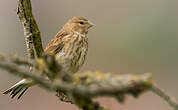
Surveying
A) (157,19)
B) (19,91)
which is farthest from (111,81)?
(157,19)

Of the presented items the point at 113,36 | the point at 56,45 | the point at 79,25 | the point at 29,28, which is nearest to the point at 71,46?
the point at 56,45

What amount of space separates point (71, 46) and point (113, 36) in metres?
9.15

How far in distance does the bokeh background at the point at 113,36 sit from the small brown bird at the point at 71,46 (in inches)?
119

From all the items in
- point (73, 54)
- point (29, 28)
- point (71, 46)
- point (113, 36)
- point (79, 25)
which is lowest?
point (29, 28)

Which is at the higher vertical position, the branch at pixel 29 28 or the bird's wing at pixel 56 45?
the bird's wing at pixel 56 45

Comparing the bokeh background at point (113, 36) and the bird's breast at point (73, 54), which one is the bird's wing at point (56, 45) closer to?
the bird's breast at point (73, 54)

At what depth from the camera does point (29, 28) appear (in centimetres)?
285

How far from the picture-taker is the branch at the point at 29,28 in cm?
283

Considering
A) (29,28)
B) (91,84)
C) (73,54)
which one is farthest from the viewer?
(73,54)

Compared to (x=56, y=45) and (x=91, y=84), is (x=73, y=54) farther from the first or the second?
(x=91, y=84)

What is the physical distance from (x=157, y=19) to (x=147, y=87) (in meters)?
12.6

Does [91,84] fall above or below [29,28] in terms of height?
below

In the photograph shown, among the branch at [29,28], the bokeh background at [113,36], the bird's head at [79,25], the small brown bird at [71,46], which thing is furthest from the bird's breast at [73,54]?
the bokeh background at [113,36]

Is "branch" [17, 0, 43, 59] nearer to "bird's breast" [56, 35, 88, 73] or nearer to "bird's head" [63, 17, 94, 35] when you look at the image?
"bird's breast" [56, 35, 88, 73]
